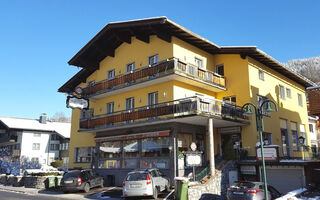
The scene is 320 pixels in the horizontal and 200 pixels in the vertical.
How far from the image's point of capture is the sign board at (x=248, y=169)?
18.8 metres

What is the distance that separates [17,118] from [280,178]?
4697cm

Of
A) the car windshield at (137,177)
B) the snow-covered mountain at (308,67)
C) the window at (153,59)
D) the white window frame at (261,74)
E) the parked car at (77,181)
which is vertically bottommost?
the parked car at (77,181)

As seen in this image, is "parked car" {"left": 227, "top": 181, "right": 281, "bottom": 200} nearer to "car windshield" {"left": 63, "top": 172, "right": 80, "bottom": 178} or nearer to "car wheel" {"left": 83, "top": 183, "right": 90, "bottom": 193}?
"car wheel" {"left": 83, "top": 183, "right": 90, "bottom": 193}

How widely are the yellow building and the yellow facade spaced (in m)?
0.08

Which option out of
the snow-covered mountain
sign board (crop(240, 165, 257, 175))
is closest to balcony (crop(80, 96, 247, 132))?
sign board (crop(240, 165, 257, 175))

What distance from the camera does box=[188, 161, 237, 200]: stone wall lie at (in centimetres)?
1487

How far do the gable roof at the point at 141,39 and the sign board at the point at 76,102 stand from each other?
406 cm

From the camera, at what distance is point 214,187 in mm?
16719

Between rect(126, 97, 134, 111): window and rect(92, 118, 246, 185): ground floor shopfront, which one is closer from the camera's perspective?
rect(92, 118, 246, 185): ground floor shopfront

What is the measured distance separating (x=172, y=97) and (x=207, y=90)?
166 inches

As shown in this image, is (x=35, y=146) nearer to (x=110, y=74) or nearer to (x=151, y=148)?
(x=110, y=74)

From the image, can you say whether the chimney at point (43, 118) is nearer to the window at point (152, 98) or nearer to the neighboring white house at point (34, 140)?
the neighboring white house at point (34, 140)

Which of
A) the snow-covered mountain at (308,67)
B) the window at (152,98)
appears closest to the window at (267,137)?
the window at (152,98)

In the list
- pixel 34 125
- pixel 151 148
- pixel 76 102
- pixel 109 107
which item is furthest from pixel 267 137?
pixel 34 125
